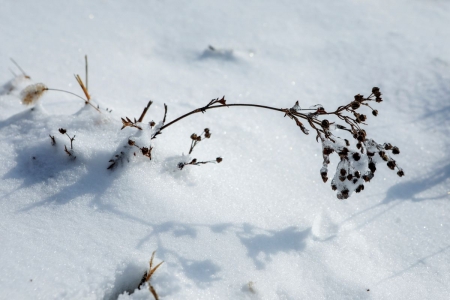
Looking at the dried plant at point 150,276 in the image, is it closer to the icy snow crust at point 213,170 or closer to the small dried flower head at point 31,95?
the icy snow crust at point 213,170

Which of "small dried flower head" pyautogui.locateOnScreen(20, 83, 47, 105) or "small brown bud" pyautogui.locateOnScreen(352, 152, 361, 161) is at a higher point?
"small brown bud" pyautogui.locateOnScreen(352, 152, 361, 161)

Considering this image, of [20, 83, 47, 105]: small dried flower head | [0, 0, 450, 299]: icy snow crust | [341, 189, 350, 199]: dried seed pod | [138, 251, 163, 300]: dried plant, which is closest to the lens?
[138, 251, 163, 300]: dried plant

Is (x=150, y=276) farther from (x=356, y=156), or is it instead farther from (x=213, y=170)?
(x=356, y=156)

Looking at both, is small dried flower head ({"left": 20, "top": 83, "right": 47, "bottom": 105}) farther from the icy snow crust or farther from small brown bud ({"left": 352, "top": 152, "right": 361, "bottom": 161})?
small brown bud ({"left": 352, "top": 152, "right": 361, "bottom": 161})

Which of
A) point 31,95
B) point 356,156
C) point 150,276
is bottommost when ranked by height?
point 150,276

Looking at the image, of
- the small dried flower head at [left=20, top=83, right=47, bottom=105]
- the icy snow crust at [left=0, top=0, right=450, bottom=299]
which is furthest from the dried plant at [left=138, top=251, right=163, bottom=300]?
the small dried flower head at [left=20, top=83, right=47, bottom=105]

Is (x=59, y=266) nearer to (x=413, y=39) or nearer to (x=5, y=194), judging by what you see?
(x=5, y=194)

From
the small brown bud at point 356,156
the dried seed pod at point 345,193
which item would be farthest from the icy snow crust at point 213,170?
the small brown bud at point 356,156

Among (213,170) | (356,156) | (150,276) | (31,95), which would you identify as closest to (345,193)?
(356,156)
